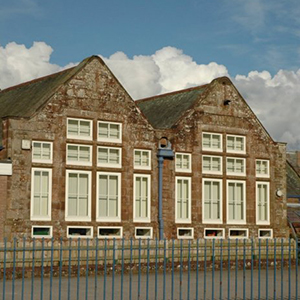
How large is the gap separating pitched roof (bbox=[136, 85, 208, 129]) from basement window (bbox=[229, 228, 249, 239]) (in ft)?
21.6

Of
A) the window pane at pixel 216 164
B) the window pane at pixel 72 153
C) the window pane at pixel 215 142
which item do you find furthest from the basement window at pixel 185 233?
the window pane at pixel 72 153

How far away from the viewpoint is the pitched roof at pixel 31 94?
29.4m

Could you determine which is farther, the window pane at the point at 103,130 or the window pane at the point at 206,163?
the window pane at the point at 206,163

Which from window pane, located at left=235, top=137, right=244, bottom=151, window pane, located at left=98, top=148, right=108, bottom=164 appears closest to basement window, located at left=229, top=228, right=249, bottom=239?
window pane, located at left=235, top=137, right=244, bottom=151

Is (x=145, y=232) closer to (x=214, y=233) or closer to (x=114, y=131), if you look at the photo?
(x=214, y=233)

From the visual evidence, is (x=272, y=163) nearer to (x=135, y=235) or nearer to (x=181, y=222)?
(x=181, y=222)

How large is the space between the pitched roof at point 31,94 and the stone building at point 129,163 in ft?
0.27

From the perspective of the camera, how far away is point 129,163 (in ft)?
101

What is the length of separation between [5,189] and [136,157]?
6.95 metres

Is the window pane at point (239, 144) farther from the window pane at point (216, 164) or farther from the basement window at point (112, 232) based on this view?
the basement window at point (112, 232)

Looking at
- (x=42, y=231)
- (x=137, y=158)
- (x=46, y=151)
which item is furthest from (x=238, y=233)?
(x=46, y=151)

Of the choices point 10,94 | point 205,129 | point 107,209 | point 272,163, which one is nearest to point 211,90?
point 205,129

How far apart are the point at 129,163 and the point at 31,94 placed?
6.25 m

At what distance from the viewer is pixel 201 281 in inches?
976
